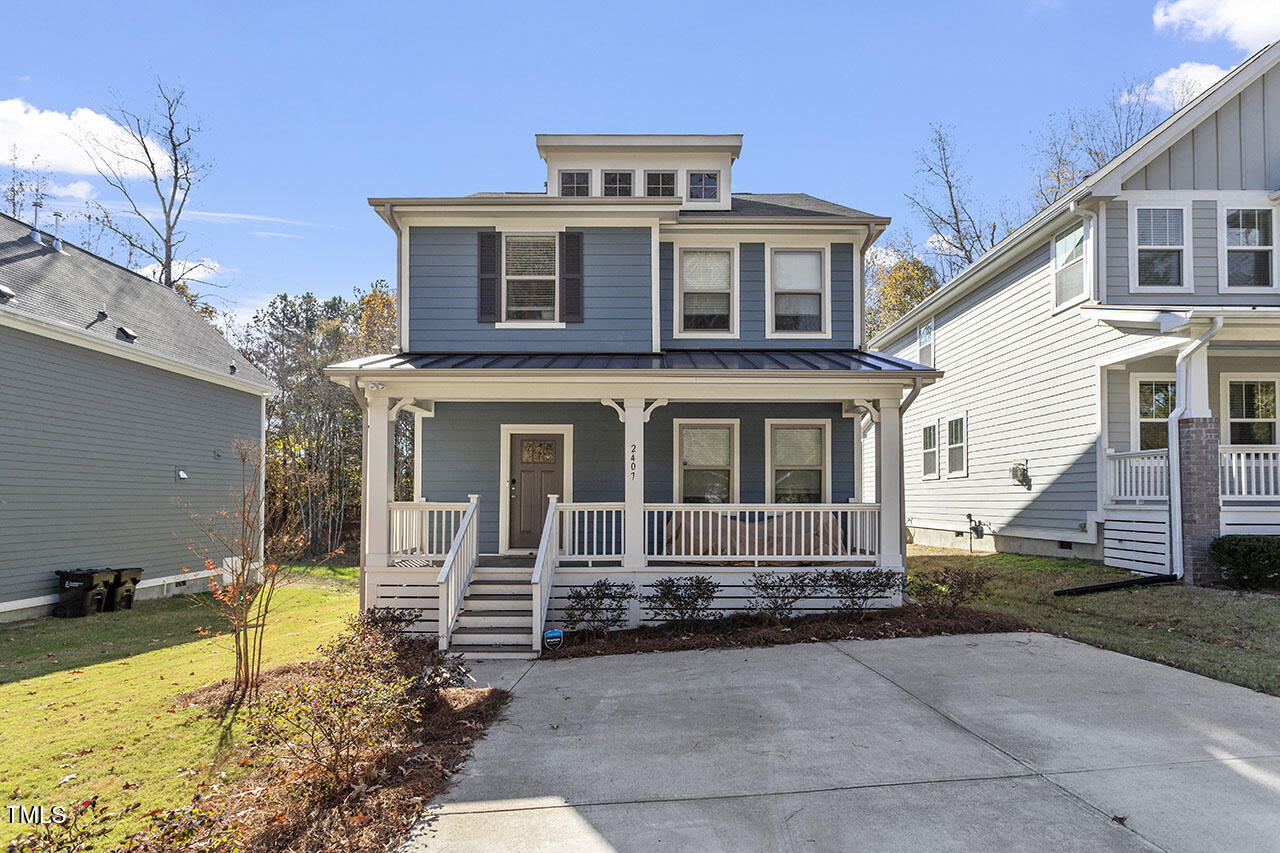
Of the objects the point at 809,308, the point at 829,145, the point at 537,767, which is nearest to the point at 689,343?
the point at 809,308

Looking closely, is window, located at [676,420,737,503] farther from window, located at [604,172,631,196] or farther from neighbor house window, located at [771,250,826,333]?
window, located at [604,172,631,196]

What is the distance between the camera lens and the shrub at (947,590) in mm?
9656

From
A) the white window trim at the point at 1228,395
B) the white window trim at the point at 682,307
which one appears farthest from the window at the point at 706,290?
the white window trim at the point at 1228,395

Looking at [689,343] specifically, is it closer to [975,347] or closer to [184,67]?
[975,347]

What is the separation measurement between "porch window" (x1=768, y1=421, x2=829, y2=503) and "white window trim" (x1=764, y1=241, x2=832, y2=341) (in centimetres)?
141

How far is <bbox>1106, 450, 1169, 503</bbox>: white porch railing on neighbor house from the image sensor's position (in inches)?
437

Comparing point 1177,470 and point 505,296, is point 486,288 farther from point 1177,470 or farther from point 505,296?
point 1177,470

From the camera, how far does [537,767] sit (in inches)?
204

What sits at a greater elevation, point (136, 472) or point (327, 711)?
point (136, 472)

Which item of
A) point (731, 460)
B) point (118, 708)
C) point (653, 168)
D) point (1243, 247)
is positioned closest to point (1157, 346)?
point (1243, 247)

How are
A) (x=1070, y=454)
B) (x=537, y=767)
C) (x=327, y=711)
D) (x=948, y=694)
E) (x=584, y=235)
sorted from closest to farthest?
(x=327, y=711) < (x=537, y=767) < (x=948, y=694) < (x=584, y=235) < (x=1070, y=454)

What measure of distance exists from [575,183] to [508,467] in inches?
210

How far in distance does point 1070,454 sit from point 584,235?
360 inches

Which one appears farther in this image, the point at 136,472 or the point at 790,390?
the point at 136,472
